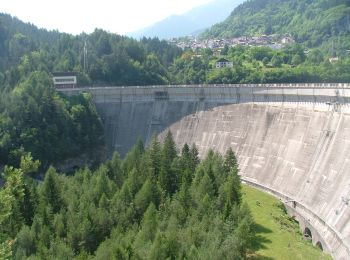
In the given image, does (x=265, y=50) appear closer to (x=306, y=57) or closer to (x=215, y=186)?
(x=306, y=57)

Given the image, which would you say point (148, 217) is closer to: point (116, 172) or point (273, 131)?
point (116, 172)

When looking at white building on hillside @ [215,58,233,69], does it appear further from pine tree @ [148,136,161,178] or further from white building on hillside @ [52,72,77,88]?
pine tree @ [148,136,161,178]

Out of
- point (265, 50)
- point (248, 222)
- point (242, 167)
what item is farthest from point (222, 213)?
point (265, 50)

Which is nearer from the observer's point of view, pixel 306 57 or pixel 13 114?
pixel 13 114

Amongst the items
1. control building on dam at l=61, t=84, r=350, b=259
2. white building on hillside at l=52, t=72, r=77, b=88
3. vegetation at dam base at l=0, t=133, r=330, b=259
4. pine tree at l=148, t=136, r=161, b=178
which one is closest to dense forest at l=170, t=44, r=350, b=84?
white building on hillside at l=52, t=72, r=77, b=88

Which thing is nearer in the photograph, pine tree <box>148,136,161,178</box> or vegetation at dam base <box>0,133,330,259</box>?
vegetation at dam base <box>0,133,330,259</box>

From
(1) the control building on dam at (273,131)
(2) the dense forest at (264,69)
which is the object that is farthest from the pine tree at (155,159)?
(2) the dense forest at (264,69)

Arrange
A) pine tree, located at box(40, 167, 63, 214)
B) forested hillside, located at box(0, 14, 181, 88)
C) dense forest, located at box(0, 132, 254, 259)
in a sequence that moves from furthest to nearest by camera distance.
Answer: forested hillside, located at box(0, 14, 181, 88)
pine tree, located at box(40, 167, 63, 214)
dense forest, located at box(0, 132, 254, 259)

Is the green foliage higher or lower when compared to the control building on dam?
lower
